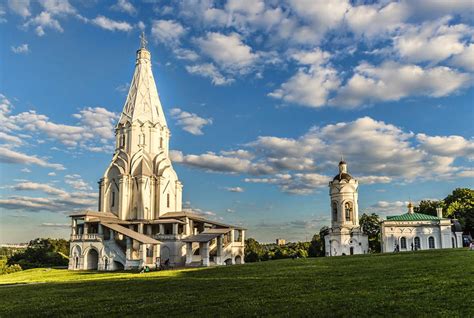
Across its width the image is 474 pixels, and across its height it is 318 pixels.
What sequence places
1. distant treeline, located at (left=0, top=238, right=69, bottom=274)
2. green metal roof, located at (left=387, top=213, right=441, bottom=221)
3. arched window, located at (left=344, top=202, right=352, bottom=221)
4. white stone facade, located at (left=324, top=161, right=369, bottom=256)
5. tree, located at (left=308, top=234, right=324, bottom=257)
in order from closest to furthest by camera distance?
green metal roof, located at (left=387, top=213, right=441, bottom=221), white stone facade, located at (left=324, top=161, right=369, bottom=256), arched window, located at (left=344, top=202, right=352, bottom=221), distant treeline, located at (left=0, top=238, right=69, bottom=274), tree, located at (left=308, top=234, right=324, bottom=257)

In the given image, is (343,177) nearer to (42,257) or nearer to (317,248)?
(317,248)

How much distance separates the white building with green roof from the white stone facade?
12.0 ft

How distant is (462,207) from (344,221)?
16.8m

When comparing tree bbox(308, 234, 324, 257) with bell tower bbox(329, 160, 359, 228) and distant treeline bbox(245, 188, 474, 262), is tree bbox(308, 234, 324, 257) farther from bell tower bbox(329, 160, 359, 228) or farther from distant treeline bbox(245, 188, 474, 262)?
bell tower bbox(329, 160, 359, 228)

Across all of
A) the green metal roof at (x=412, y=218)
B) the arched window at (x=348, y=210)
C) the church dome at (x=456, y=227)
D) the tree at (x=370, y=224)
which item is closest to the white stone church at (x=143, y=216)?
the arched window at (x=348, y=210)

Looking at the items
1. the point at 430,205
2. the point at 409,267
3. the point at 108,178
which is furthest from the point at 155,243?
the point at 430,205

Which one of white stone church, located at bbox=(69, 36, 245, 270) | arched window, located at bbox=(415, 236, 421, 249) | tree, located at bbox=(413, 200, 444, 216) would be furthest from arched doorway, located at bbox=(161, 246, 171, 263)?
tree, located at bbox=(413, 200, 444, 216)

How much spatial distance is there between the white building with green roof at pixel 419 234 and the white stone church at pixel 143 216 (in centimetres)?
1677

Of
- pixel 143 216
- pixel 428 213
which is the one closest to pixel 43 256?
pixel 143 216

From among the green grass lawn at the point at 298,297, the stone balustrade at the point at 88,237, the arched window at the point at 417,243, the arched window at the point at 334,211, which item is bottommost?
the green grass lawn at the point at 298,297

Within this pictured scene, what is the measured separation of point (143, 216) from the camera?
163ft

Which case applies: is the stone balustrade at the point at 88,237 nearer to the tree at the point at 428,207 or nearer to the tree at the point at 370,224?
the tree at the point at 370,224

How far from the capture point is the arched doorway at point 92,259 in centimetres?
4459

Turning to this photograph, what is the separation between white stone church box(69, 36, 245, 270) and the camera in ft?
138
